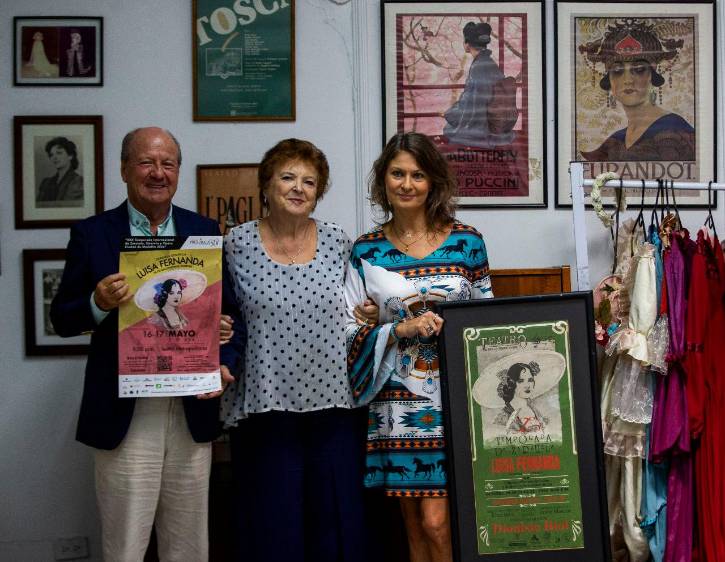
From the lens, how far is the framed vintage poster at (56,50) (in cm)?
284

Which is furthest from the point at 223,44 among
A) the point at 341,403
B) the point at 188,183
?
the point at 341,403

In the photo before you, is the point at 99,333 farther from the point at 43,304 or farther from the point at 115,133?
the point at 115,133

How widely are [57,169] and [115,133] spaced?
10.3 inches

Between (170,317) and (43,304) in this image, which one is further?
(43,304)

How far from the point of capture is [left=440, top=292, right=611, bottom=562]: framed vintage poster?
2.14 m

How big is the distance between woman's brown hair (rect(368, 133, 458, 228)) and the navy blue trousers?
0.67 metres

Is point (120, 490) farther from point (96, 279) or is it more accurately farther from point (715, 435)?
point (715, 435)

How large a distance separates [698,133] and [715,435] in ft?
4.17

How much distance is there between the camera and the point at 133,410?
205 centimetres

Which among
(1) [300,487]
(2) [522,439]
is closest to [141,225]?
(1) [300,487]

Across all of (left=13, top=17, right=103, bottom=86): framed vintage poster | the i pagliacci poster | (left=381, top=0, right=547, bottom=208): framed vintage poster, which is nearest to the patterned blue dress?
the i pagliacci poster

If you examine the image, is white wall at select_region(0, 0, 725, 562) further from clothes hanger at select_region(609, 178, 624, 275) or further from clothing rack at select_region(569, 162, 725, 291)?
clothes hanger at select_region(609, 178, 624, 275)

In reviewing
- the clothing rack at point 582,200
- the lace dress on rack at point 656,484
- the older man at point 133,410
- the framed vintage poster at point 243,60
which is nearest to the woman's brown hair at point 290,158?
the older man at point 133,410

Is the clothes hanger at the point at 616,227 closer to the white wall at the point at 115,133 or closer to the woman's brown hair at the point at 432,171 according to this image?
the woman's brown hair at the point at 432,171
